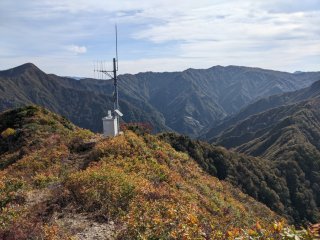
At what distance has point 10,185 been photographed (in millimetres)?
16484

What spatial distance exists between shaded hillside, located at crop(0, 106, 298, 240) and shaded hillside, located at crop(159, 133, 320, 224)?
39825 mm

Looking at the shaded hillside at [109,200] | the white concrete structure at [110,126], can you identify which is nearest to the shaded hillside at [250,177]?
the white concrete structure at [110,126]

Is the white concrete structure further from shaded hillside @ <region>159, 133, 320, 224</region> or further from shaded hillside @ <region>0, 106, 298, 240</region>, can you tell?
shaded hillside @ <region>159, 133, 320, 224</region>

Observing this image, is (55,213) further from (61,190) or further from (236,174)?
(236,174)

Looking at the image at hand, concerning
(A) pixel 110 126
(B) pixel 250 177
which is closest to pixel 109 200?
(A) pixel 110 126

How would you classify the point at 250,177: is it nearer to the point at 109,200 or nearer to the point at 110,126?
the point at 110,126

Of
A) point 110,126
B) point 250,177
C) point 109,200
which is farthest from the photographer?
point 250,177

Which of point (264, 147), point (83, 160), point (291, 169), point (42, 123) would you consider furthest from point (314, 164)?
point (83, 160)

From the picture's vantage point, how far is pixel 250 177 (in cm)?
7538

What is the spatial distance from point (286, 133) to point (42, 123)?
143m

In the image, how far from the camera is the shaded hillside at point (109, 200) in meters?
10.1

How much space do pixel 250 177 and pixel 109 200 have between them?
215 feet

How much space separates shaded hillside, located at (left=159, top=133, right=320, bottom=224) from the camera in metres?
66.1

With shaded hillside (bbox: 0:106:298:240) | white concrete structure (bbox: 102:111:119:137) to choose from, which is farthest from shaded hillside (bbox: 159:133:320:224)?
shaded hillside (bbox: 0:106:298:240)
